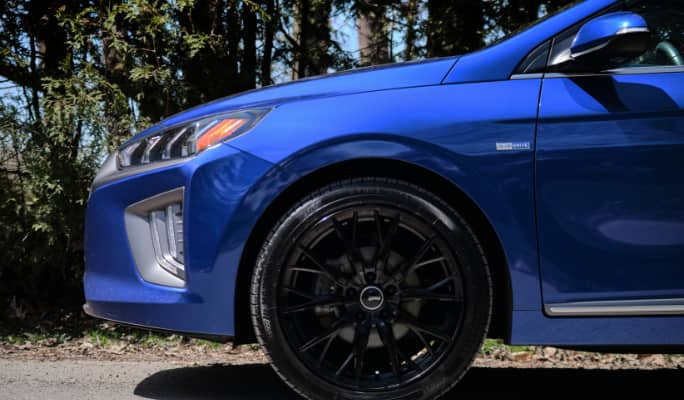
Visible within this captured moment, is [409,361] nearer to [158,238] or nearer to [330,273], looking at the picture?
[330,273]

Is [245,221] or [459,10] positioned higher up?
[459,10]

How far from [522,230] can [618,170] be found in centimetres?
38

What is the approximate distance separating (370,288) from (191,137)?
86cm

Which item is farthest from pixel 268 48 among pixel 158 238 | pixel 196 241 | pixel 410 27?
pixel 196 241

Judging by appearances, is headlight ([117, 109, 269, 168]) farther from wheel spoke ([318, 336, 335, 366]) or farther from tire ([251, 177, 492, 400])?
wheel spoke ([318, 336, 335, 366])

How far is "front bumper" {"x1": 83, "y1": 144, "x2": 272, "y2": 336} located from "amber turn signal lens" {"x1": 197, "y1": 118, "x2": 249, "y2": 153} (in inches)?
2.2

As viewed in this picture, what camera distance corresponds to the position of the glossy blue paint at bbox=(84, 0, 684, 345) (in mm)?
2639

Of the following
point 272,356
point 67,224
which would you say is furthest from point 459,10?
point 272,356

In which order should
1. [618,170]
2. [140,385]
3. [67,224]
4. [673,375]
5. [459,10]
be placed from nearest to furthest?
[618,170], [140,385], [673,375], [67,224], [459,10]

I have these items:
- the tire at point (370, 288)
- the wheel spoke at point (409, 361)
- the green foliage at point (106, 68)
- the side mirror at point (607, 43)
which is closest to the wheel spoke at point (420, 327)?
the tire at point (370, 288)

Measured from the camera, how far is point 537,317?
8.88 ft

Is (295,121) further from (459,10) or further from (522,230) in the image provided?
(459,10)

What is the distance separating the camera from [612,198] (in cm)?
263

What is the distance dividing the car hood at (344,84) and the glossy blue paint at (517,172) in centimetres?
1
